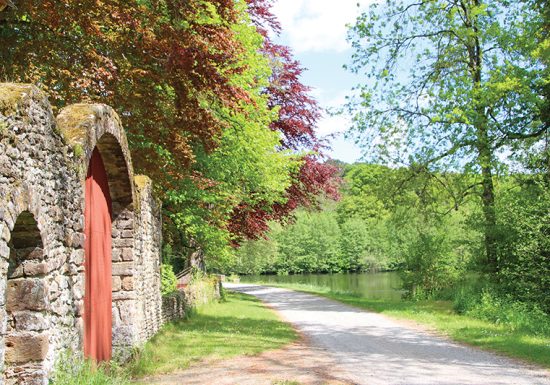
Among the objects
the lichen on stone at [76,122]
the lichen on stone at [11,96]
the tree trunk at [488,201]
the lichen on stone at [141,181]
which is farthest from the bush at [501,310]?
the lichen on stone at [11,96]

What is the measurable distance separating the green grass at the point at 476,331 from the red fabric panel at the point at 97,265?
7.28 m

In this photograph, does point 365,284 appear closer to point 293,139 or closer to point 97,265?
point 293,139

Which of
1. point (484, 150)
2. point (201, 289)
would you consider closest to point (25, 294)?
point (201, 289)

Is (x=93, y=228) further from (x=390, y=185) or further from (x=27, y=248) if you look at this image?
(x=390, y=185)

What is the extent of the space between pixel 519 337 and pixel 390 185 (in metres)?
10.2

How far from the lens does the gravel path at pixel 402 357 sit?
7.84m

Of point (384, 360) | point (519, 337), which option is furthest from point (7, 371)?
point (519, 337)

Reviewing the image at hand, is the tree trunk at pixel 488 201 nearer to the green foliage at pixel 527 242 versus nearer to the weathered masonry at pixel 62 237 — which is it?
the green foliage at pixel 527 242

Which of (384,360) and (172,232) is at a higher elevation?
(172,232)

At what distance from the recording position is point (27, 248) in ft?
17.6

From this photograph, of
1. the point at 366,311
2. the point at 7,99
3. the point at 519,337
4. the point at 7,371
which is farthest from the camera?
the point at 366,311

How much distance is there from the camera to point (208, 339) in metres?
11.5

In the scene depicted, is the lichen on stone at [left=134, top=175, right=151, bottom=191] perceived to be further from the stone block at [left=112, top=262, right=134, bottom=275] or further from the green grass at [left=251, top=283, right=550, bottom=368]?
the green grass at [left=251, top=283, right=550, bottom=368]

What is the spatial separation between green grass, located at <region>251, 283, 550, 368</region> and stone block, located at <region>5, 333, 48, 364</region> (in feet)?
25.6
